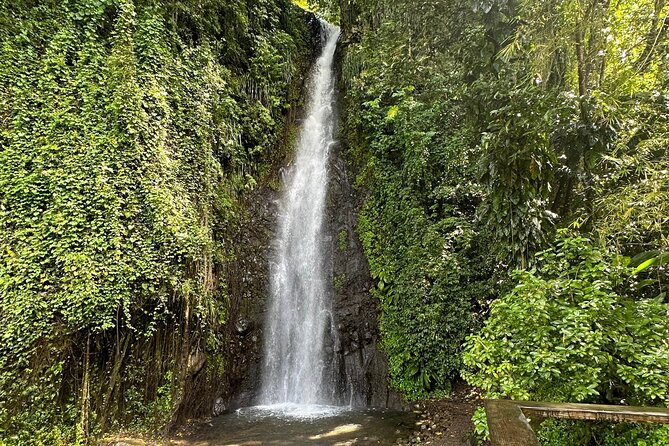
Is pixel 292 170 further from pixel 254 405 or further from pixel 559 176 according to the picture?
pixel 559 176

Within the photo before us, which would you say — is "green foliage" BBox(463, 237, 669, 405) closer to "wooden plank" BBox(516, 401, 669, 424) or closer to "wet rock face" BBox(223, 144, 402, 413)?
"wooden plank" BBox(516, 401, 669, 424)

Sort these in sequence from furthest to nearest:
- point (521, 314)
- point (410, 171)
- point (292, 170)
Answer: point (292, 170)
point (410, 171)
point (521, 314)

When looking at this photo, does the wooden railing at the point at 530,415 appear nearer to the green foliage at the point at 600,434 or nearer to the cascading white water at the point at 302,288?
the green foliage at the point at 600,434

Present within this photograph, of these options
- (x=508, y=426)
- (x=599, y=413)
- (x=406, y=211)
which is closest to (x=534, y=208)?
(x=599, y=413)

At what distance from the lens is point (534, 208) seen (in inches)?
214

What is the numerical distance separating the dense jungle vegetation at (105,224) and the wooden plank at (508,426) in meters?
5.89

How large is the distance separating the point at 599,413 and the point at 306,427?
16.9 feet

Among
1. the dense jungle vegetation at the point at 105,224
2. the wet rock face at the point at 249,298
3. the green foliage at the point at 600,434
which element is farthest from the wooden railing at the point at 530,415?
the wet rock face at the point at 249,298

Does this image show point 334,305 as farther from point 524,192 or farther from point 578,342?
point 578,342

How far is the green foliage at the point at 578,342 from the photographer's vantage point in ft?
11.4

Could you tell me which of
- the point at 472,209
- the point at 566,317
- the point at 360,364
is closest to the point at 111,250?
the point at 360,364

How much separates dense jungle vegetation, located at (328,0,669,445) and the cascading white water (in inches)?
64.5

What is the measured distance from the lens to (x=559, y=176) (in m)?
5.86

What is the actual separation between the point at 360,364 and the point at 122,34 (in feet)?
28.5
